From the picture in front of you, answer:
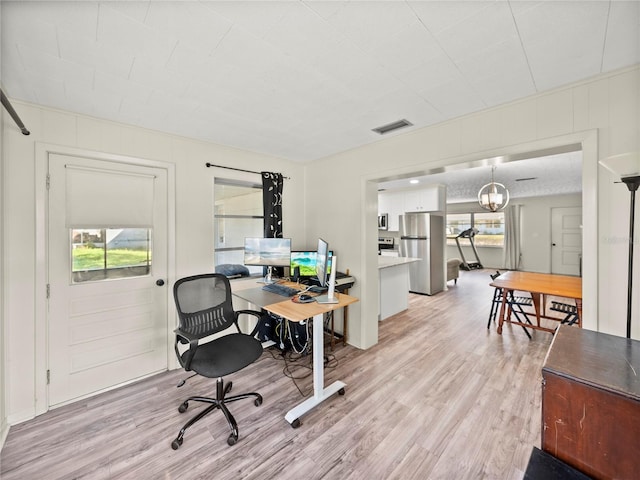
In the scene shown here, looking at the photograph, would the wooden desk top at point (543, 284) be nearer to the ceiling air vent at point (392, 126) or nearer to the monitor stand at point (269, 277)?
the ceiling air vent at point (392, 126)

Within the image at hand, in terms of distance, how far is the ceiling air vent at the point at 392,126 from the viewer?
243 cm

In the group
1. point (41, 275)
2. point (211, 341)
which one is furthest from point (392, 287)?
point (41, 275)

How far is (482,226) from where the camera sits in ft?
30.3

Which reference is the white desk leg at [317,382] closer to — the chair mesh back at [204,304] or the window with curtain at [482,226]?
the chair mesh back at [204,304]

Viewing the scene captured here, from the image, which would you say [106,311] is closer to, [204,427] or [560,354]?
[204,427]

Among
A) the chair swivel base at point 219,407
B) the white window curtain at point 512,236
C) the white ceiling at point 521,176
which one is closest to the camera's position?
the chair swivel base at point 219,407

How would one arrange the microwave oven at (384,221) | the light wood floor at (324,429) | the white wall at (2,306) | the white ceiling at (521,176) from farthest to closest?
1. the microwave oven at (384,221)
2. the white ceiling at (521,176)
3. the white wall at (2,306)
4. the light wood floor at (324,429)

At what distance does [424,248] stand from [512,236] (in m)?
4.82

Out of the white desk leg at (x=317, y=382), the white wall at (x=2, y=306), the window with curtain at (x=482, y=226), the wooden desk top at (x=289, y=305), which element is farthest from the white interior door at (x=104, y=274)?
the window with curtain at (x=482, y=226)

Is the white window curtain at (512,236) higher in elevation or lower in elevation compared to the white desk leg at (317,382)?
higher

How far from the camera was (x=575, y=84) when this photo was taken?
70.0 inches

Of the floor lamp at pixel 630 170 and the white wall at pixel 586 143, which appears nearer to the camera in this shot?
the floor lamp at pixel 630 170

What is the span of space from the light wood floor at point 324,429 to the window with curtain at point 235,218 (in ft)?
4.38

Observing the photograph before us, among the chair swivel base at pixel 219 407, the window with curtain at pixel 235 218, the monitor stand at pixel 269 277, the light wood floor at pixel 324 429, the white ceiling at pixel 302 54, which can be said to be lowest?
the light wood floor at pixel 324 429
